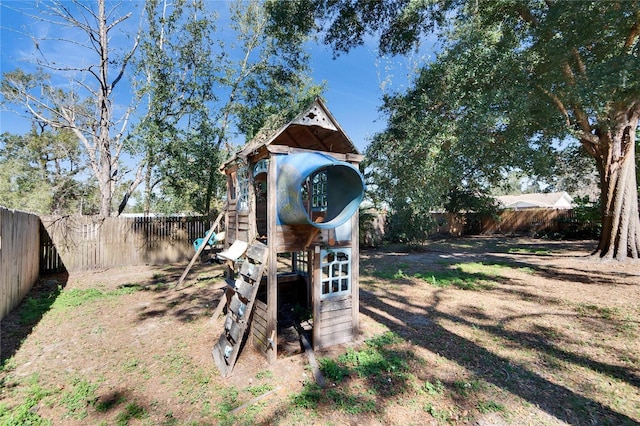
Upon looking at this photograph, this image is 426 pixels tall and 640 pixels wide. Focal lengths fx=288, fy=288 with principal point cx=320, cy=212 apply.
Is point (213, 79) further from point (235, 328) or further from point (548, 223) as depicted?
point (548, 223)

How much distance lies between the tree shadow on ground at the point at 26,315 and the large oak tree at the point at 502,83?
32.0 feet

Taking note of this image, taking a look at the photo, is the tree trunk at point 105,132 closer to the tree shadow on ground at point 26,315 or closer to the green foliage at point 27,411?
the tree shadow on ground at point 26,315

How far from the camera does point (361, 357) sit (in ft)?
12.4

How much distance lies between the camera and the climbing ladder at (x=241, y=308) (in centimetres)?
357

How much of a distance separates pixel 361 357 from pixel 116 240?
→ 9530 millimetres

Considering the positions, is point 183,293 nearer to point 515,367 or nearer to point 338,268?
point 338,268

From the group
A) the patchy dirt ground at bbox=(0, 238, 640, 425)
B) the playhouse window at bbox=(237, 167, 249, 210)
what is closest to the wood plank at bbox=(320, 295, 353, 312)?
the patchy dirt ground at bbox=(0, 238, 640, 425)

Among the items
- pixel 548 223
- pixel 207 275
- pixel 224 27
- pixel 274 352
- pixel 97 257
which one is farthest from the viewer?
pixel 548 223

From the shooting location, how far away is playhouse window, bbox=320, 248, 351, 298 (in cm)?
409

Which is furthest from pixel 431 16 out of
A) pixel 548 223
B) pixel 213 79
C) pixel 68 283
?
pixel 548 223

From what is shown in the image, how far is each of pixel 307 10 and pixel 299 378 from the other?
10039mm

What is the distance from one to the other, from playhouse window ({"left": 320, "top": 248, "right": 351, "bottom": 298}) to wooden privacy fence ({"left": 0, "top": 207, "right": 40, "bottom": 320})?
16.8 feet

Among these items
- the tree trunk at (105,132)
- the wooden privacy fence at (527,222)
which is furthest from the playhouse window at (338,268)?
the wooden privacy fence at (527,222)

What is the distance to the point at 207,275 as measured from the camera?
8.62m
